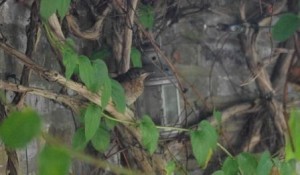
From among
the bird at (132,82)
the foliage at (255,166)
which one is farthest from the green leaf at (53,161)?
the bird at (132,82)

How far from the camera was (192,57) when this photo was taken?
78.1 inches

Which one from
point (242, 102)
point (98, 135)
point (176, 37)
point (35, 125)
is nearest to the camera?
point (35, 125)

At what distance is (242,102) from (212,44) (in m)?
0.29

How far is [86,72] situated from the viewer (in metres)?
1.22

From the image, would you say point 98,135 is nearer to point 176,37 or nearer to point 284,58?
point 176,37

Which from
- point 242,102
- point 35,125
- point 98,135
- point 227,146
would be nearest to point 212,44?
point 242,102

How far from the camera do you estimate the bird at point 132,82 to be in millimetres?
1552

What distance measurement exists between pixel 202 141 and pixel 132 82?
30 cm

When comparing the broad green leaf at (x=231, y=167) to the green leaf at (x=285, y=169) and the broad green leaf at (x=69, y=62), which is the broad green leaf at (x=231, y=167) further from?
the broad green leaf at (x=69, y=62)

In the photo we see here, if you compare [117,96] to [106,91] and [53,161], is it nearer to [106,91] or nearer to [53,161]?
[106,91]

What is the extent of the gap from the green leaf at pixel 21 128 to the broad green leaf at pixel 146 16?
4.56 ft

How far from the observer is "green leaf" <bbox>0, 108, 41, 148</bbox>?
0.33 m

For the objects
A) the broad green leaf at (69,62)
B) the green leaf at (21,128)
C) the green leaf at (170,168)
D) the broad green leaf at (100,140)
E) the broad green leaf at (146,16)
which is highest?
the broad green leaf at (146,16)

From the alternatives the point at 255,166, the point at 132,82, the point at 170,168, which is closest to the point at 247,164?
the point at 255,166
